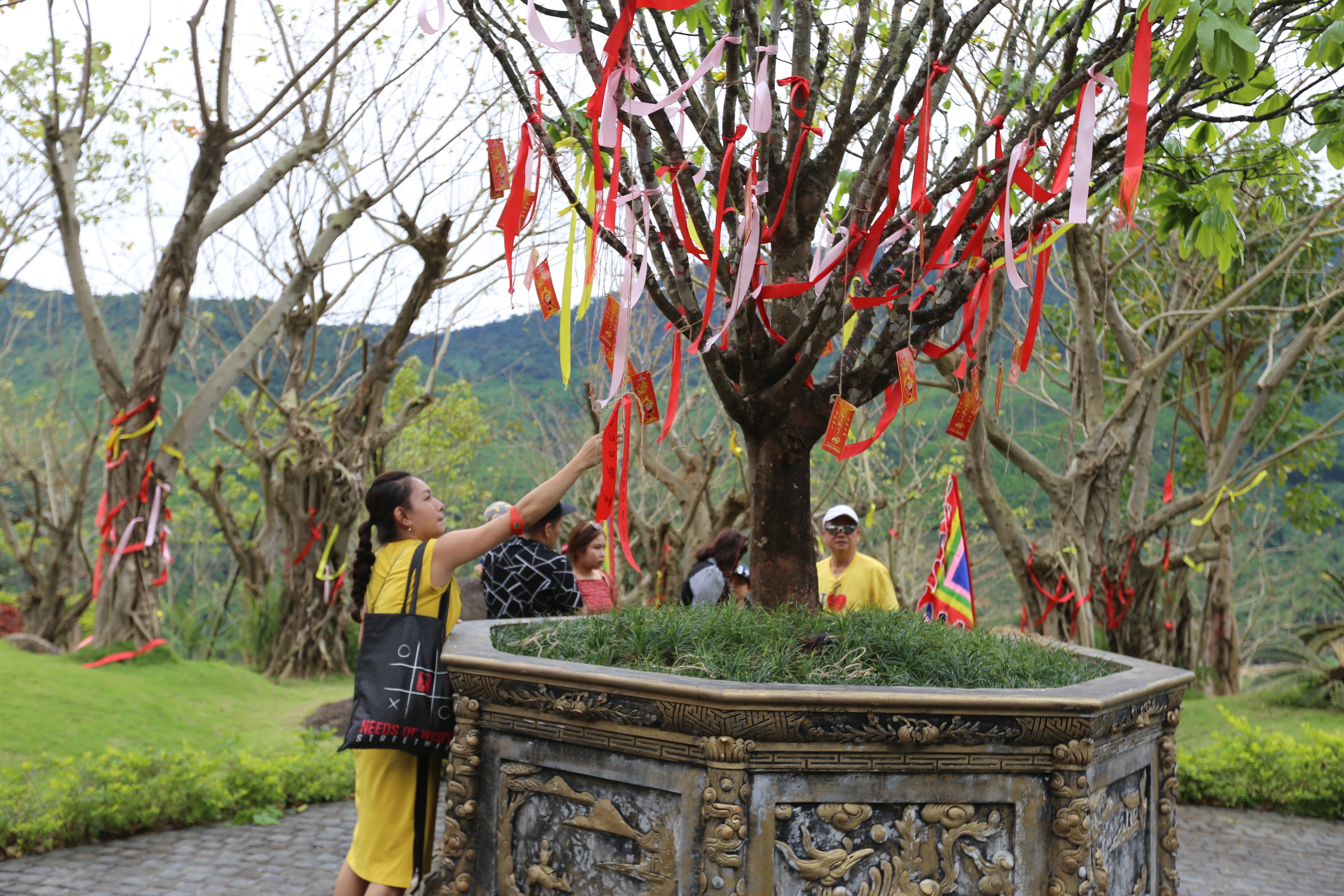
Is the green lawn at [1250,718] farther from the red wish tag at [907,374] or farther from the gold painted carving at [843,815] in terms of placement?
the gold painted carving at [843,815]

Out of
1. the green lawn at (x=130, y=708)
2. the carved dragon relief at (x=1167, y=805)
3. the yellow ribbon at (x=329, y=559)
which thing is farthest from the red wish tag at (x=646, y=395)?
the yellow ribbon at (x=329, y=559)

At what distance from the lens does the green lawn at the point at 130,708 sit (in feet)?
20.1

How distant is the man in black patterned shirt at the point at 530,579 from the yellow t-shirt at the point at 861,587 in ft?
4.30

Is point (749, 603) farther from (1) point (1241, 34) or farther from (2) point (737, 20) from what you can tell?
(1) point (1241, 34)

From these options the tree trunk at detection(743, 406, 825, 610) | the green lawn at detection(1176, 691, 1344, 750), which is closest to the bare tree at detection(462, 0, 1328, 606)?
the tree trunk at detection(743, 406, 825, 610)

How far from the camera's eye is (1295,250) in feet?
24.1

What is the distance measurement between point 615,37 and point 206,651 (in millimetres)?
11337

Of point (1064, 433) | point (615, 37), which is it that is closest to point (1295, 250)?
point (1064, 433)

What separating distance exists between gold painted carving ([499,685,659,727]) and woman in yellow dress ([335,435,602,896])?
0.44 meters

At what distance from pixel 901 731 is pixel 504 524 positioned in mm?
1213

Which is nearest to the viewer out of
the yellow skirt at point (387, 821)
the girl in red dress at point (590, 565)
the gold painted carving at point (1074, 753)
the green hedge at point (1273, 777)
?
the gold painted carving at point (1074, 753)

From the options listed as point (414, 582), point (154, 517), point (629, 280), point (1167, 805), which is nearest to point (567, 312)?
point (629, 280)

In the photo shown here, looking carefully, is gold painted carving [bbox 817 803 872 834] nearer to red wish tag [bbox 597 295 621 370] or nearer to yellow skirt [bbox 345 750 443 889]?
yellow skirt [bbox 345 750 443 889]

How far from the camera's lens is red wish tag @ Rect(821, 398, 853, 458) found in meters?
3.11
